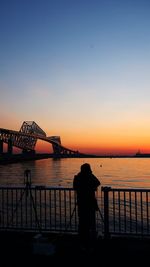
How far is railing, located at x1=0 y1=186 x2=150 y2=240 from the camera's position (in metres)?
8.54

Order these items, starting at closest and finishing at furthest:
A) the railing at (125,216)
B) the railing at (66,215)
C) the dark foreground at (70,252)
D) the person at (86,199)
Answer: the dark foreground at (70,252) → the person at (86,199) → the railing at (125,216) → the railing at (66,215)

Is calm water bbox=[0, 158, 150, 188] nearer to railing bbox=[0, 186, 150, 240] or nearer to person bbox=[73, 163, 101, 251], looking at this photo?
railing bbox=[0, 186, 150, 240]

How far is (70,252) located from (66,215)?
18.3 m

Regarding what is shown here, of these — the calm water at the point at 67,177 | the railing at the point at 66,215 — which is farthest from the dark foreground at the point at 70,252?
the calm water at the point at 67,177

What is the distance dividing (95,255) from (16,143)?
153467 millimetres

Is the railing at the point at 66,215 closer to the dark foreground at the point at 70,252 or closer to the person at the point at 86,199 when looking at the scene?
the dark foreground at the point at 70,252

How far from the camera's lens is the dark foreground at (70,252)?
6.74m

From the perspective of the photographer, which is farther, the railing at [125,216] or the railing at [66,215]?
the railing at [66,215]

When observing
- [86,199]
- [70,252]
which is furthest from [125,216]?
[70,252]

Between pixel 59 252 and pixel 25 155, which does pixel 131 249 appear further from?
pixel 25 155

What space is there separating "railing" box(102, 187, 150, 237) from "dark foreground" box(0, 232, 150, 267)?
18.0 inches

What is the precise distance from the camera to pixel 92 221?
303 inches

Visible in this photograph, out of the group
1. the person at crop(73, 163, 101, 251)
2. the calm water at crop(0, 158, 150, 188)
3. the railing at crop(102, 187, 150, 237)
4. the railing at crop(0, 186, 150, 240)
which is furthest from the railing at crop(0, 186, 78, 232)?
the calm water at crop(0, 158, 150, 188)

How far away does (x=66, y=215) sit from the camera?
83.0 feet
